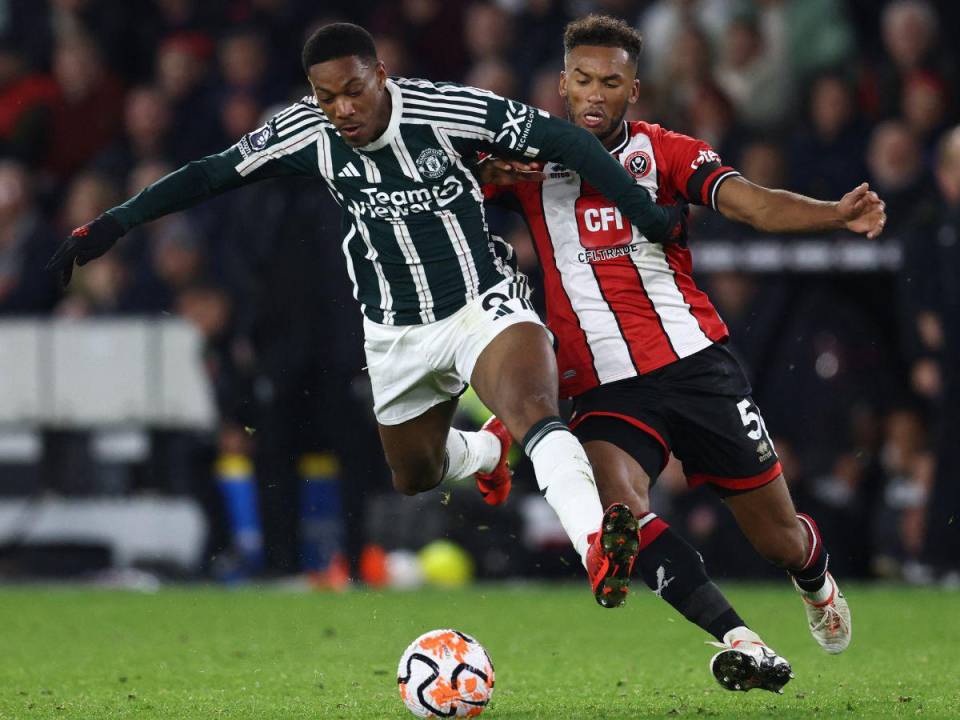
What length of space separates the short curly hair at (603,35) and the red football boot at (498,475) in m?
1.59

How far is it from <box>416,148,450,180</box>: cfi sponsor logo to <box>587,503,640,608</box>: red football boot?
4.76 feet

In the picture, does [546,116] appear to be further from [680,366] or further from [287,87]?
[287,87]

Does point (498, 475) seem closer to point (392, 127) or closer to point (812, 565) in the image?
A: point (812, 565)

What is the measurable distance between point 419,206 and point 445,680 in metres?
1.59

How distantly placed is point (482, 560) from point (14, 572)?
323 cm

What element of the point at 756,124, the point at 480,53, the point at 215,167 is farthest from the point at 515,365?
the point at 480,53

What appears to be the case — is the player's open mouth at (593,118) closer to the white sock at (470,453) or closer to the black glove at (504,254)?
the black glove at (504,254)

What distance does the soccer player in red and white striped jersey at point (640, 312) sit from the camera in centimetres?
571

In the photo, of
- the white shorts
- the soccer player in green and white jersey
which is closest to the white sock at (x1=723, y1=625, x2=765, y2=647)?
the soccer player in green and white jersey

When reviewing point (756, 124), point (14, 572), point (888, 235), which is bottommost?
point (14, 572)

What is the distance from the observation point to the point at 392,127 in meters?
5.62

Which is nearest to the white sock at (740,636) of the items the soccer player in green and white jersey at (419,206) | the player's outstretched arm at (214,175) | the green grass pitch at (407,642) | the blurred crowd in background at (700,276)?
the green grass pitch at (407,642)

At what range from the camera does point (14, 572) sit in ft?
37.9

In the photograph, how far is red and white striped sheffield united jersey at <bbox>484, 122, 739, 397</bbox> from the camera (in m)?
5.80
